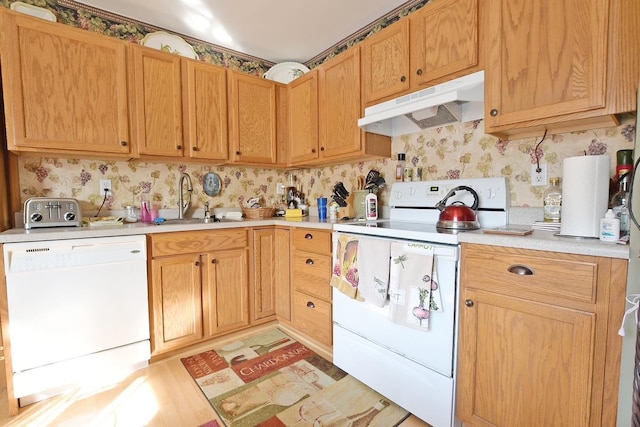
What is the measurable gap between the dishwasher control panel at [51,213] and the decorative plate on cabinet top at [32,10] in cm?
123

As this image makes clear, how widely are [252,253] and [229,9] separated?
184cm

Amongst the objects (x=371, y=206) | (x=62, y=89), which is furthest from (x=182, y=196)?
(x=371, y=206)

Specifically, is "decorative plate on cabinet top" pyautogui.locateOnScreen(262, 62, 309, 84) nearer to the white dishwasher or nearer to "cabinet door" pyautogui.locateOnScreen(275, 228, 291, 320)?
"cabinet door" pyautogui.locateOnScreen(275, 228, 291, 320)

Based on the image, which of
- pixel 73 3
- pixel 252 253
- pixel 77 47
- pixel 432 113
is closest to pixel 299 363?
pixel 252 253

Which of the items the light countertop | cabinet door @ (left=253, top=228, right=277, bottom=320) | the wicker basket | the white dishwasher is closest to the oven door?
the light countertop

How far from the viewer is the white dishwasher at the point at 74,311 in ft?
4.93

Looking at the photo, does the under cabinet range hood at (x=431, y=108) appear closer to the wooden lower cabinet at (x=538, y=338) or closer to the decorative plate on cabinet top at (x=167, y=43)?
the wooden lower cabinet at (x=538, y=338)

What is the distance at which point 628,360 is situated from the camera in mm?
918

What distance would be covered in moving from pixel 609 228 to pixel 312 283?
1.58 metres

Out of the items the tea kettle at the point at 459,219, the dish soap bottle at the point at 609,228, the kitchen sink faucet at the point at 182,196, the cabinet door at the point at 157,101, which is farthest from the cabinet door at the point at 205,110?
the dish soap bottle at the point at 609,228

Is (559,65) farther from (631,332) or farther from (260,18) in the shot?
(260,18)

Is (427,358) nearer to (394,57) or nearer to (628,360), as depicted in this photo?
(628,360)

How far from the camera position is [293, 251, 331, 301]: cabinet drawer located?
1.97m

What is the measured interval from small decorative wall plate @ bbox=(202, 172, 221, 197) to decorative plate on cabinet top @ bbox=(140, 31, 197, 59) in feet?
3.44
